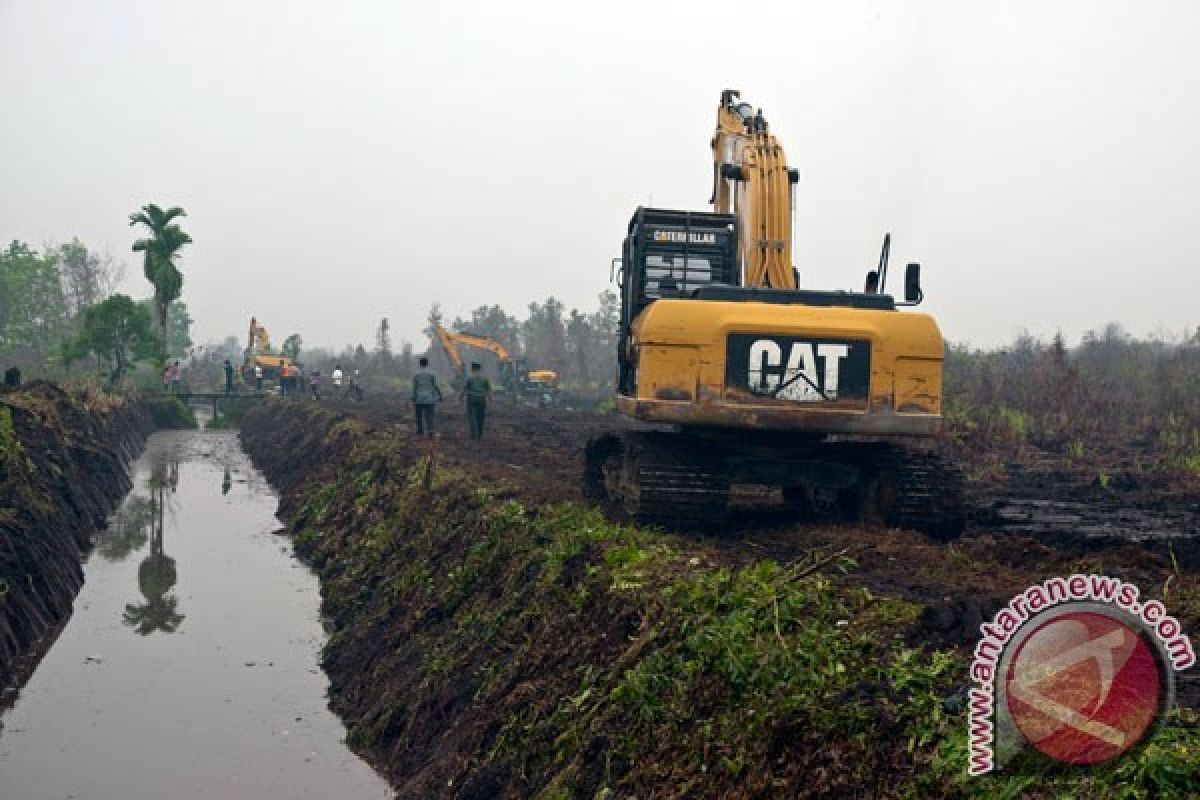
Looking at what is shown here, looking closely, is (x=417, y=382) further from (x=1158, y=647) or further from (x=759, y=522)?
(x=1158, y=647)

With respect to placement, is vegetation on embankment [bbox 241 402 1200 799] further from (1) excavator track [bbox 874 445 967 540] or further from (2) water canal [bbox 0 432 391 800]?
(1) excavator track [bbox 874 445 967 540]

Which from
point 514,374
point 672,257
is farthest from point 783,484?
point 514,374

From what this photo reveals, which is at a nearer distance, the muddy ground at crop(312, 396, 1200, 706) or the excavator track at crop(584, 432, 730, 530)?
the muddy ground at crop(312, 396, 1200, 706)

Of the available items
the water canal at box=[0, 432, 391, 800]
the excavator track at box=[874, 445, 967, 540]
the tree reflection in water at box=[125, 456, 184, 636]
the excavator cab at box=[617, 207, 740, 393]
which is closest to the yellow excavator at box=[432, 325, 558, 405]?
the tree reflection in water at box=[125, 456, 184, 636]

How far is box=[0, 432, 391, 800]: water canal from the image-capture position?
28.9ft

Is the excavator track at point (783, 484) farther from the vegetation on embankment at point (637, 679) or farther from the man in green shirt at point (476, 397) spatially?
the man in green shirt at point (476, 397)

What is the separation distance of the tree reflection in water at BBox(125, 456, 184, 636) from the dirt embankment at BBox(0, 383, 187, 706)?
796mm

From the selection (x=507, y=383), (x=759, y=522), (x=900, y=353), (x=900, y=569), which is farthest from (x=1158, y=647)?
(x=507, y=383)

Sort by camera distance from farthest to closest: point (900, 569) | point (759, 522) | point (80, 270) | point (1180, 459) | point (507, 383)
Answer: point (80, 270) → point (507, 383) → point (1180, 459) → point (759, 522) → point (900, 569)

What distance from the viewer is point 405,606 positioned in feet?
37.4

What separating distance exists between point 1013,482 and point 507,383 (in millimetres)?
34134

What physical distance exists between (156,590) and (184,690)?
179 inches

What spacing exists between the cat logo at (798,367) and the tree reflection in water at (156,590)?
7627mm

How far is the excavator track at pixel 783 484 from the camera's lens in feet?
32.0
